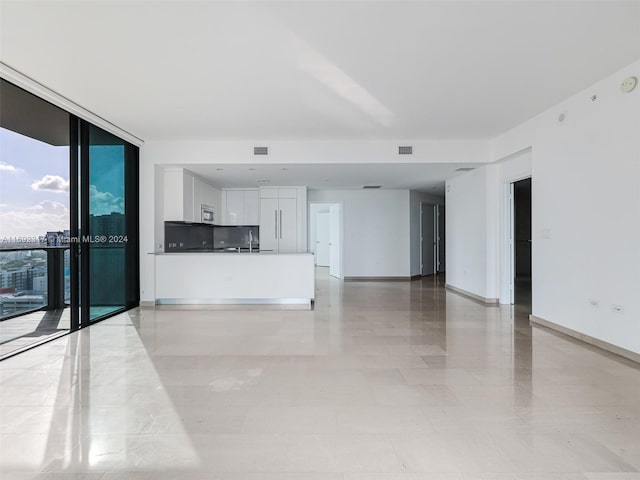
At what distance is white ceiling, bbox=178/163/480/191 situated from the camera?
625cm

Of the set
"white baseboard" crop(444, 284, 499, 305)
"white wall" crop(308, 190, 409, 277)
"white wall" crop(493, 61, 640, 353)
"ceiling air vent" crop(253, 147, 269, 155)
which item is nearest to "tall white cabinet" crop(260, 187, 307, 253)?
"white wall" crop(308, 190, 409, 277)

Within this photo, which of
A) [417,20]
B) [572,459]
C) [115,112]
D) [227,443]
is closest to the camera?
[572,459]

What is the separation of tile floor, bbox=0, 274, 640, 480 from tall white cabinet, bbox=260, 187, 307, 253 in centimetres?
432

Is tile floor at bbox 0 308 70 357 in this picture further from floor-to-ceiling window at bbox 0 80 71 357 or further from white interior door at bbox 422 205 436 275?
white interior door at bbox 422 205 436 275

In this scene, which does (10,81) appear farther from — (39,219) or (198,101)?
(198,101)

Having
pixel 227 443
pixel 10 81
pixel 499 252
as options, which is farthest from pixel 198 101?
pixel 499 252

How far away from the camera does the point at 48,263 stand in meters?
4.55

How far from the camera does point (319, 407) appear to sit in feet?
8.00

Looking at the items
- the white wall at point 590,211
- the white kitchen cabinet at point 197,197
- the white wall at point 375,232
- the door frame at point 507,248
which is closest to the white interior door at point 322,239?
the white wall at point 375,232

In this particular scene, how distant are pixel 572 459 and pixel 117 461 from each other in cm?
238

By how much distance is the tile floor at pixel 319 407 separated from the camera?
1840mm

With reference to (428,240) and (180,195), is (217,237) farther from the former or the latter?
(428,240)

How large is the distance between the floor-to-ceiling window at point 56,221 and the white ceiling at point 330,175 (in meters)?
1.48

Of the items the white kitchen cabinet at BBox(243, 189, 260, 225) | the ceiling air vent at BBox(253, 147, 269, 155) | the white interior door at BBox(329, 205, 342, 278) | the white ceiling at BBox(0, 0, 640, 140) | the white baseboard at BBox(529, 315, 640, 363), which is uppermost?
the white ceiling at BBox(0, 0, 640, 140)
